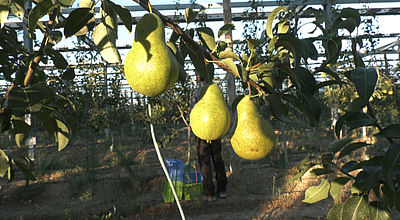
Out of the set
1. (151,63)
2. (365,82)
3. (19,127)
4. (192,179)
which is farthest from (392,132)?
(192,179)

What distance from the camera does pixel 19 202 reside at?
173 inches

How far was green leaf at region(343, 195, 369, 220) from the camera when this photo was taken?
1.08 meters

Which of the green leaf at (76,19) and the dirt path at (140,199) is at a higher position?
the green leaf at (76,19)

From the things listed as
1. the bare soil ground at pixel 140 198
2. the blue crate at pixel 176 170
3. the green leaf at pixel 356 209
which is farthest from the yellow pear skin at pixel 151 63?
the blue crate at pixel 176 170

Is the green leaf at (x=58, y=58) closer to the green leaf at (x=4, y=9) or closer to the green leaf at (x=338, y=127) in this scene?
the green leaf at (x=4, y=9)

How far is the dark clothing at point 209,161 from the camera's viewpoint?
13.1 feet

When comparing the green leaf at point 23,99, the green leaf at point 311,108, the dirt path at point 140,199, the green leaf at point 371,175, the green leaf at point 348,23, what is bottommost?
the dirt path at point 140,199

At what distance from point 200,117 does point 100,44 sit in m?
0.25

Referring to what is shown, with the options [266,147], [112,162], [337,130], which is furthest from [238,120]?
[112,162]

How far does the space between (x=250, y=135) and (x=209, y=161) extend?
3391 mm

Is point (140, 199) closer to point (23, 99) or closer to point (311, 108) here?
point (23, 99)

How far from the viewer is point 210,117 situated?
66 centimetres

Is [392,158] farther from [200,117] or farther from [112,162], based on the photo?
[112,162]

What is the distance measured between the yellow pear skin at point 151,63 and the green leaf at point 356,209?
2.99 feet
